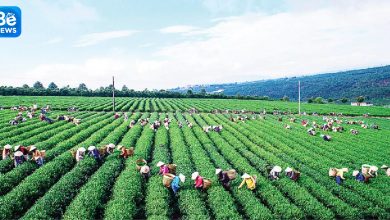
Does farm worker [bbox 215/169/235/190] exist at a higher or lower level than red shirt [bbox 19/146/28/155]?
lower

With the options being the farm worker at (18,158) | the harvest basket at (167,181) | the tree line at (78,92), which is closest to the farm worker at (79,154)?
the farm worker at (18,158)

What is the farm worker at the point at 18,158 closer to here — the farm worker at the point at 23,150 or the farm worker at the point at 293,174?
the farm worker at the point at 23,150

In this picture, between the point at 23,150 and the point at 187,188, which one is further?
the point at 23,150

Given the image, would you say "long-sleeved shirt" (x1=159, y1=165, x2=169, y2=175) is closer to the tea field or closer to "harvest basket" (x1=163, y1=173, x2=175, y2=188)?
the tea field

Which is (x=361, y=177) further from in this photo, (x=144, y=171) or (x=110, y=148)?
(x=110, y=148)

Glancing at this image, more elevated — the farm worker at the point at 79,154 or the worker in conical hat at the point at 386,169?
the farm worker at the point at 79,154

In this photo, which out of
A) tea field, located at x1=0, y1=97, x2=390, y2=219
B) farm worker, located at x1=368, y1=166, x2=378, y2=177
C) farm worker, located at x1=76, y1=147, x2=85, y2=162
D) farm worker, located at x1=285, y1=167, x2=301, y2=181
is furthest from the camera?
farm worker, located at x1=76, y1=147, x2=85, y2=162

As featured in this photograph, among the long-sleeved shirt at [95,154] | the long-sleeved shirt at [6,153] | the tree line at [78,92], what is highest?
the tree line at [78,92]

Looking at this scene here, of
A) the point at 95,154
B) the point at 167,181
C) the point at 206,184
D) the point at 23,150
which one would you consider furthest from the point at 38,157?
the point at 206,184

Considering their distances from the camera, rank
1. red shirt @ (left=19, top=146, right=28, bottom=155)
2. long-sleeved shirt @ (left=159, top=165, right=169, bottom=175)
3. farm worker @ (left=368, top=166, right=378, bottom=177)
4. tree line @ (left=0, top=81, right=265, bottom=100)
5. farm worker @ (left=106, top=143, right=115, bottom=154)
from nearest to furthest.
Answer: long-sleeved shirt @ (left=159, top=165, right=169, bottom=175) < farm worker @ (left=368, top=166, right=378, bottom=177) < red shirt @ (left=19, top=146, right=28, bottom=155) < farm worker @ (left=106, top=143, right=115, bottom=154) < tree line @ (left=0, top=81, right=265, bottom=100)

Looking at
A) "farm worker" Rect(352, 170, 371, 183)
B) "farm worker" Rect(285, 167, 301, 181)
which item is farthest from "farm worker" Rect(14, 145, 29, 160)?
"farm worker" Rect(352, 170, 371, 183)

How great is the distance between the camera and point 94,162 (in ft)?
54.9

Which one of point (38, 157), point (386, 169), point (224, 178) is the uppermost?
point (38, 157)

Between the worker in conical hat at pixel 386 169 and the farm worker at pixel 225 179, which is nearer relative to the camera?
the farm worker at pixel 225 179
